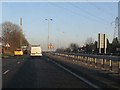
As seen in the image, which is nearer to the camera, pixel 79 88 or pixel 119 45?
pixel 79 88

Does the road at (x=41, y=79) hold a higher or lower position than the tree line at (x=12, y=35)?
lower

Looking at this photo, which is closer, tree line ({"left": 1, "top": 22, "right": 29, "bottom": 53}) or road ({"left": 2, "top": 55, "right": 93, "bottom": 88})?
road ({"left": 2, "top": 55, "right": 93, "bottom": 88})

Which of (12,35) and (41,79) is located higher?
(12,35)

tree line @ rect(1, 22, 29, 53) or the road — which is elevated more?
tree line @ rect(1, 22, 29, 53)

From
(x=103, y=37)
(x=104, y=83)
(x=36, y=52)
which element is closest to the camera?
(x=104, y=83)

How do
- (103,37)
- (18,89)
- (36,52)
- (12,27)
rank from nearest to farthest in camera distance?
(18,89)
(103,37)
(36,52)
(12,27)

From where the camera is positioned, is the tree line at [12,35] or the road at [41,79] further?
the tree line at [12,35]

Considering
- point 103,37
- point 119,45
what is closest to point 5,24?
point 119,45

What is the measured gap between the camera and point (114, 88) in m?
14.7

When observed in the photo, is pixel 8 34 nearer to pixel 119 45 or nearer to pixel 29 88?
pixel 119 45

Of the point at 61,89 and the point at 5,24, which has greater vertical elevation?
the point at 5,24

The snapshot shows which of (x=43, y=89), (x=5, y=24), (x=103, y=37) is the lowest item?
(x=43, y=89)

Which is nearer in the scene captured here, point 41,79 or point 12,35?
point 41,79

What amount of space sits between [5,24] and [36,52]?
260ft
